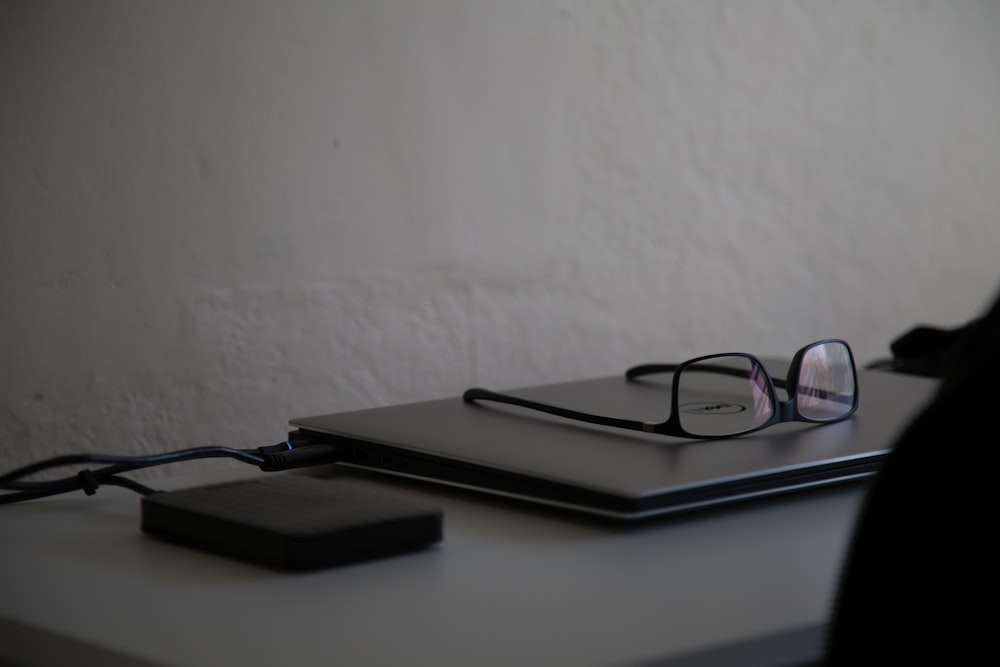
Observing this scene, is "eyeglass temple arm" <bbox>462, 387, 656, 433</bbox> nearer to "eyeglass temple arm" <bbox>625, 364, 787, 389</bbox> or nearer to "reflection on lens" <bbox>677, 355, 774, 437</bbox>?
"reflection on lens" <bbox>677, 355, 774, 437</bbox>

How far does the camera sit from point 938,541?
0.33 m

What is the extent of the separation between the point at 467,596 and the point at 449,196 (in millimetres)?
1455

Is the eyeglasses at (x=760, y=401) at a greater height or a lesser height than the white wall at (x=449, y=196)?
lesser

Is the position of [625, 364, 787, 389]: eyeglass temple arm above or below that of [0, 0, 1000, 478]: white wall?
below

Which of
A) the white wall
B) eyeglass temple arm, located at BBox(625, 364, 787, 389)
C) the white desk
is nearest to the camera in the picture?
the white desk

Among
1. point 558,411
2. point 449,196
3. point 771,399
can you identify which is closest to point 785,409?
point 771,399

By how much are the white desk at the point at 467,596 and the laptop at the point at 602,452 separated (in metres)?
0.02

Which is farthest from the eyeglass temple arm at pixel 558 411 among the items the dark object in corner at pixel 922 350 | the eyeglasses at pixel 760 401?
the dark object in corner at pixel 922 350

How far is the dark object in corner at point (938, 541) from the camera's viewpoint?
0.33 meters

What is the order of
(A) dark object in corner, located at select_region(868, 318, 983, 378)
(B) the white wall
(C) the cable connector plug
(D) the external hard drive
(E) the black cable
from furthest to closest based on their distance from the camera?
(B) the white wall → (A) dark object in corner, located at select_region(868, 318, 983, 378) → (C) the cable connector plug → (E) the black cable → (D) the external hard drive

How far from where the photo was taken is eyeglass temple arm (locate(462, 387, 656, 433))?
713 mm

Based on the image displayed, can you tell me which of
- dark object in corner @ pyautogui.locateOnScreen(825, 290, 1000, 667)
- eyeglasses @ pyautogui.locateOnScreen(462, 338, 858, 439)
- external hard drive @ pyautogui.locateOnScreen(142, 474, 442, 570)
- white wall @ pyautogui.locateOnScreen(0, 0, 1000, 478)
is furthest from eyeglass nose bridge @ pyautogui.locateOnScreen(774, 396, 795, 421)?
white wall @ pyautogui.locateOnScreen(0, 0, 1000, 478)

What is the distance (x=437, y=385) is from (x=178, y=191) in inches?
21.8

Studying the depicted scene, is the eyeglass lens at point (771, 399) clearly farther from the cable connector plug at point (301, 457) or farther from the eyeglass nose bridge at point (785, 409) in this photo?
the cable connector plug at point (301, 457)
